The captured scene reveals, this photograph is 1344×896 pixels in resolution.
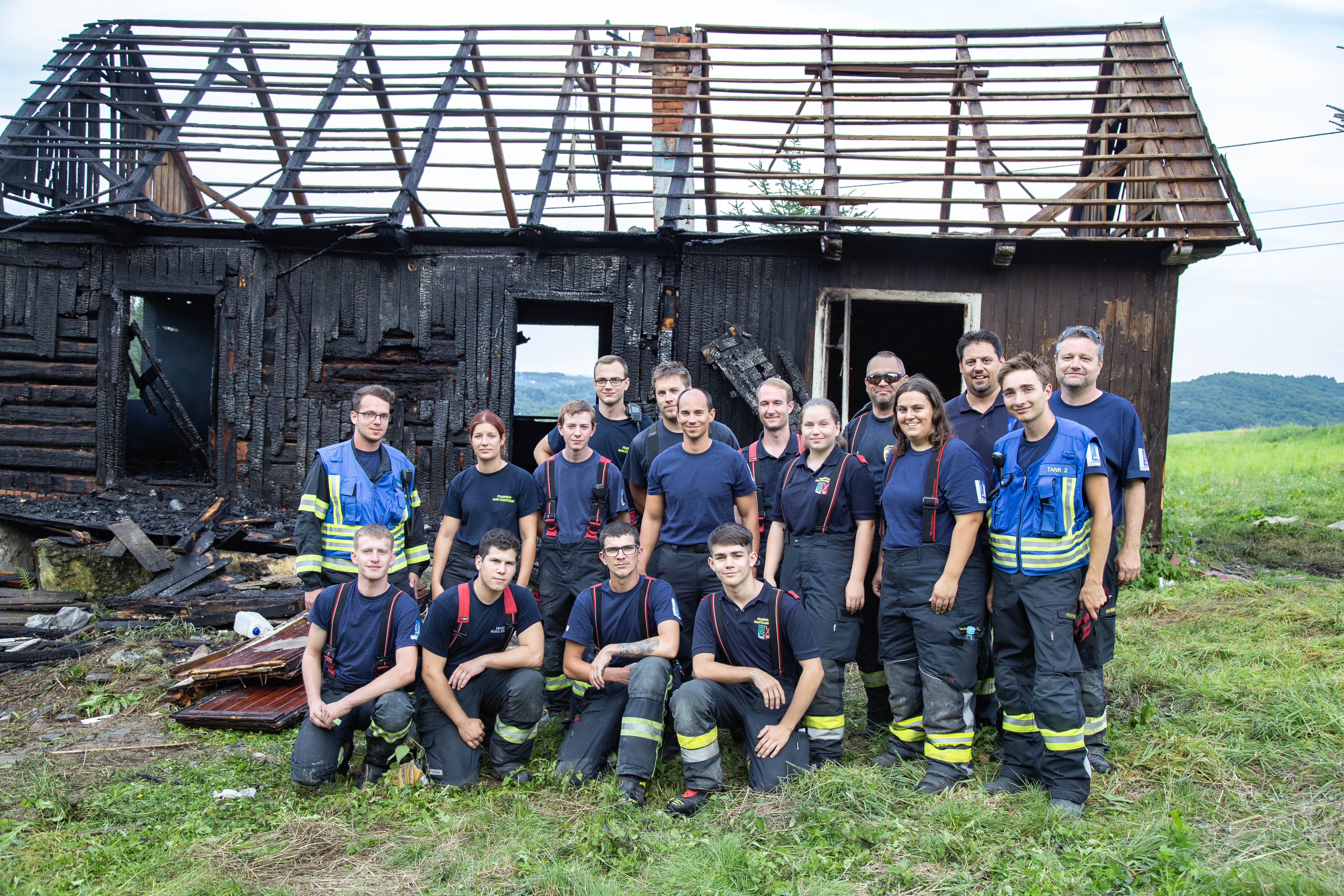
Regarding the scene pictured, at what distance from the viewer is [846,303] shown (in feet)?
26.7

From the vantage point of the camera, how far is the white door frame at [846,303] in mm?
8188

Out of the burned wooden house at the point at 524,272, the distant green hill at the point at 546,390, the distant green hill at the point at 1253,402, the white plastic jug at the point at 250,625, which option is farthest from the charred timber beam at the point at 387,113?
the distant green hill at the point at 1253,402

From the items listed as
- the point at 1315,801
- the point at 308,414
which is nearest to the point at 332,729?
the point at 1315,801

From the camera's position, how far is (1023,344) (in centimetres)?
826

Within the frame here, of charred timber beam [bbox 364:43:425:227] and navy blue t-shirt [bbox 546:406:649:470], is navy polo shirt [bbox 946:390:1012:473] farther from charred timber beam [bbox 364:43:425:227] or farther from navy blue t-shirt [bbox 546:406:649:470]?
charred timber beam [bbox 364:43:425:227]

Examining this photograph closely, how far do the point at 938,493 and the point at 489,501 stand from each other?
253cm

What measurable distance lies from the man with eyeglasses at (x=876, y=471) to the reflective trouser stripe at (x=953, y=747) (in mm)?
582

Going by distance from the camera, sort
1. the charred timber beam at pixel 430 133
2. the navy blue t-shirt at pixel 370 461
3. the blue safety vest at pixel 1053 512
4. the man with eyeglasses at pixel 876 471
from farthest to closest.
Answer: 1. the charred timber beam at pixel 430 133
2. the navy blue t-shirt at pixel 370 461
3. the man with eyeglasses at pixel 876 471
4. the blue safety vest at pixel 1053 512

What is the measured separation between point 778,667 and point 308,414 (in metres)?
6.35

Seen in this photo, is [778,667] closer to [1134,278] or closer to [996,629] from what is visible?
[996,629]

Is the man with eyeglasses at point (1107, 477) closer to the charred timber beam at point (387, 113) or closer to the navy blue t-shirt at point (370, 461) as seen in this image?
the navy blue t-shirt at point (370, 461)

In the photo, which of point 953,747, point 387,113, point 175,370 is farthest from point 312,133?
point 953,747

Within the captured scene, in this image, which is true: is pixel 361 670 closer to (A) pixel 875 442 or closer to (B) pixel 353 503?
(B) pixel 353 503

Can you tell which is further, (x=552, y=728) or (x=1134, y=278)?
(x=1134, y=278)
